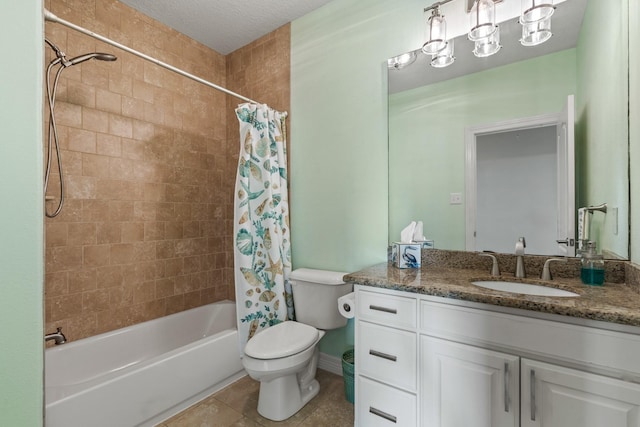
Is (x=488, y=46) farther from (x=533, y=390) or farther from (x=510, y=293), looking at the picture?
(x=533, y=390)

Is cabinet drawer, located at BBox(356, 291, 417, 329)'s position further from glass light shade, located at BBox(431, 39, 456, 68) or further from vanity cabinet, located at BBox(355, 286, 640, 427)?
glass light shade, located at BBox(431, 39, 456, 68)

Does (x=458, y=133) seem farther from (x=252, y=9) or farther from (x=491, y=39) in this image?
(x=252, y=9)

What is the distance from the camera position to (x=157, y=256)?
228 centimetres

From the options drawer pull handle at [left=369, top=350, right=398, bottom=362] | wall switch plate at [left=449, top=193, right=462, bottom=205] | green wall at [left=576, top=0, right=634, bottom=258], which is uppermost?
green wall at [left=576, top=0, right=634, bottom=258]

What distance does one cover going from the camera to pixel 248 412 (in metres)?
1.72

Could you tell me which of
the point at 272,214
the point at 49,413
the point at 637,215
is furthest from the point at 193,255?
the point at 637,215

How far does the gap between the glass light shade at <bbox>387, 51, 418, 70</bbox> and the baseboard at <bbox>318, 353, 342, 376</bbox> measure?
2.04m

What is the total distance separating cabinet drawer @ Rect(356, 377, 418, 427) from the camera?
1278 millimetres

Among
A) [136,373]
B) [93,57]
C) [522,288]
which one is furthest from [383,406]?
[93,57]

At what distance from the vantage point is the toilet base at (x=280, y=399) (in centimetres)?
165

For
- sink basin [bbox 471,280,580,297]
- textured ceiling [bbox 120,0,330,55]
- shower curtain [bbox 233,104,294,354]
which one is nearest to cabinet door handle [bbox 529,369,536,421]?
sink basin [bbox 471,280,580,297]

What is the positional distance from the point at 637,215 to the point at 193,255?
2708 mm

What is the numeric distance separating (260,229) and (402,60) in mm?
1459

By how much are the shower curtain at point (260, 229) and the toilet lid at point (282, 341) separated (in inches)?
10.1
